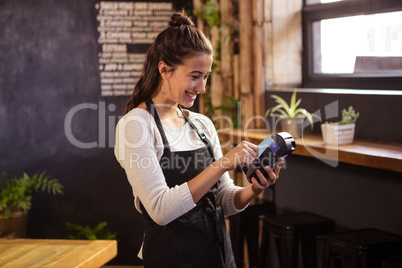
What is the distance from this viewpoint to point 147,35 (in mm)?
4539

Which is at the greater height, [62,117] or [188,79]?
[188,79]

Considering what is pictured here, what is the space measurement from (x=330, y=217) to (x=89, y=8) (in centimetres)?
275

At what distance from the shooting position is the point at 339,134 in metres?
2.92

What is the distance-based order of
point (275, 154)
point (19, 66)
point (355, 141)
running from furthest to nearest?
point (19, 66) < point (355, 141) < point (275, 154)

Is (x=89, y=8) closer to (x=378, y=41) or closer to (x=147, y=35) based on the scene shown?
(x=147, y=35)

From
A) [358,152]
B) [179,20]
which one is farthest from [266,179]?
[358,152]

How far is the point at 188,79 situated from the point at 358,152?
A: 1.17 meters

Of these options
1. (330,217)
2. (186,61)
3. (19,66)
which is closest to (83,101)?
(19,66)

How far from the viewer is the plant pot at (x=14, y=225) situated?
398 centimetres

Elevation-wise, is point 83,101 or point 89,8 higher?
point 89,8

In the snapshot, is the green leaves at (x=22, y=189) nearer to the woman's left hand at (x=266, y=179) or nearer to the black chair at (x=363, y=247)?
the black chair at (x=363, y=247)

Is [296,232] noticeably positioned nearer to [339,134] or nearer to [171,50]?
[339,134]

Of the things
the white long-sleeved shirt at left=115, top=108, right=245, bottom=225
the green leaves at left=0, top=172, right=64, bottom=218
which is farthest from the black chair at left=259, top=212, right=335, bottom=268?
the green leaves at left=0, top=172, right=64, bottom=218

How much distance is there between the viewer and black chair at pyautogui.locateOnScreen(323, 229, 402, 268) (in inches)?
93.1
